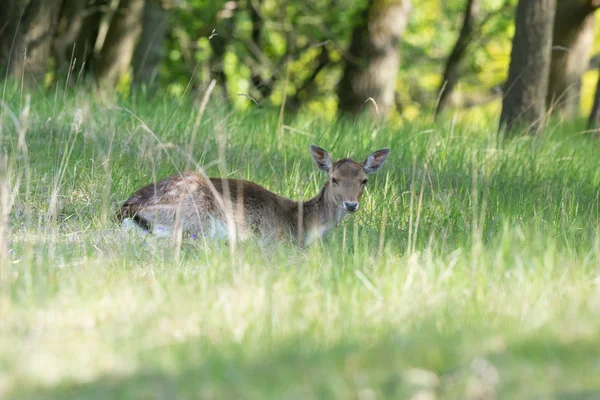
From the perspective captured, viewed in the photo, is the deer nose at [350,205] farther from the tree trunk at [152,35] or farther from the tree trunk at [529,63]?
the tree trunk at [152,35]

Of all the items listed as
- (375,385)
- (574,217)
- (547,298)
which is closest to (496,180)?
(574,217)

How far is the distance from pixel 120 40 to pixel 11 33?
2.74 m

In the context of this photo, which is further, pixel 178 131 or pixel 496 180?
pixel 178 131

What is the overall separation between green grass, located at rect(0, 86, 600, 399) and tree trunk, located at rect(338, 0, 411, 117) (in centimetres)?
673

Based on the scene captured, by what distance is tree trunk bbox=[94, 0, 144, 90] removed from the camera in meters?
14.4

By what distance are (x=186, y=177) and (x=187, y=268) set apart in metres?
1.96

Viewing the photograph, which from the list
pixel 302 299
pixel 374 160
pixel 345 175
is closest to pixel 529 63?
pixel 374 160

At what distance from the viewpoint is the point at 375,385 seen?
11.6ft

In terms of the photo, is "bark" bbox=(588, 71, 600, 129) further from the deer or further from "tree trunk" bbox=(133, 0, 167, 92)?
"tree trunk" bbox=(133, 0, 167, 92)

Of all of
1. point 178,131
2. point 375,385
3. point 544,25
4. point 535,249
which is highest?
point 544,25

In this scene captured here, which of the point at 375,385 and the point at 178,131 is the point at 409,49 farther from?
the point at 375,385

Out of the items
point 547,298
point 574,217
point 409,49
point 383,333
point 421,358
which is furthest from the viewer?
point 409,49

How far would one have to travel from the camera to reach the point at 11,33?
11992mm

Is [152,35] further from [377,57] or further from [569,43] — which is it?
[569,43]
